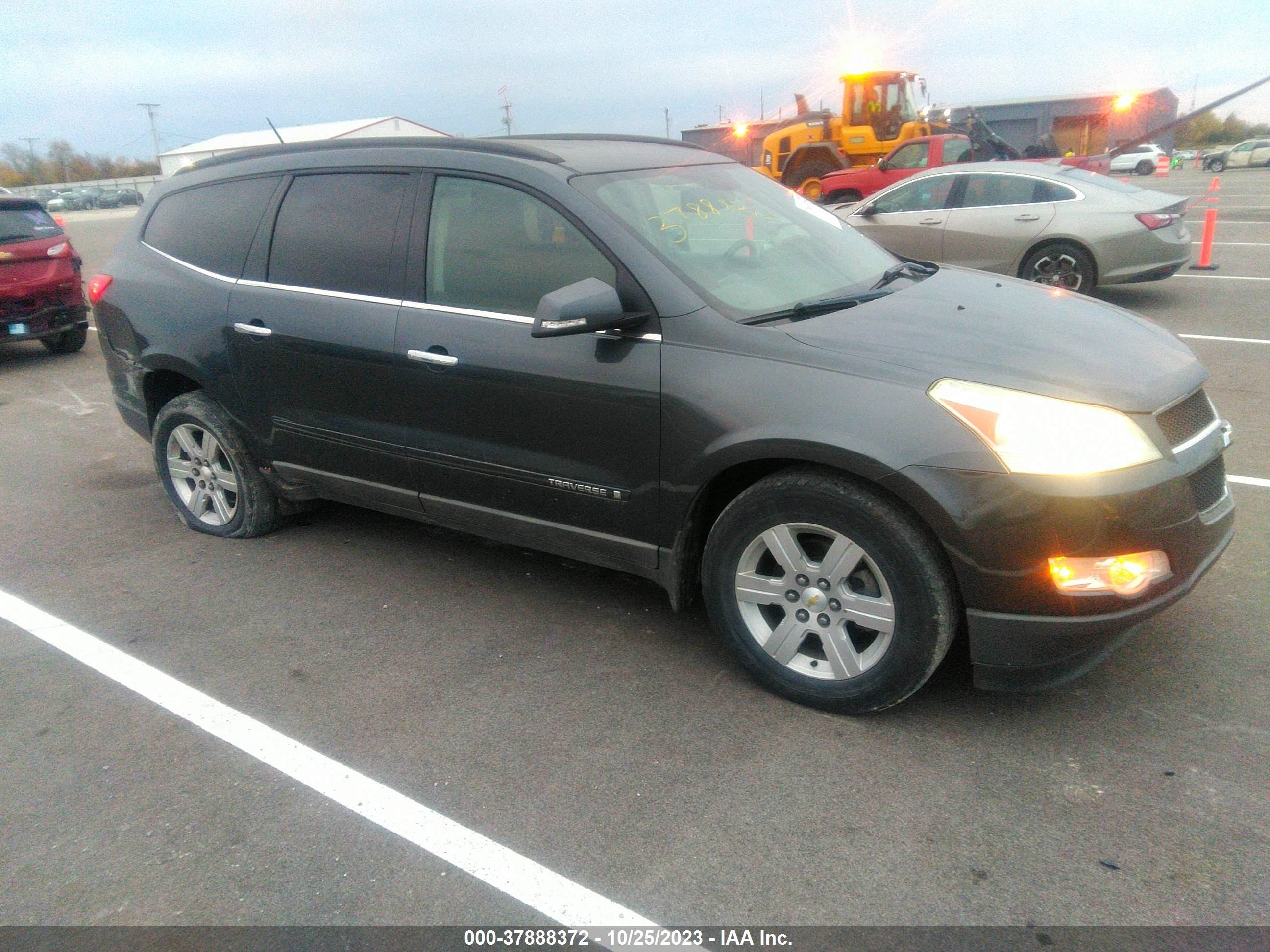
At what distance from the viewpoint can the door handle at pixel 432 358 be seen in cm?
363

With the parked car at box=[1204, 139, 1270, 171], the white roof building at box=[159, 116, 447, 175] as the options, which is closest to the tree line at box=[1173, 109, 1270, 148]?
the parked car at box=[1204, 139, 1270, 171]

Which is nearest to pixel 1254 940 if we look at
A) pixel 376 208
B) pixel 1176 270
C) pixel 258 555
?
pixel 376 208

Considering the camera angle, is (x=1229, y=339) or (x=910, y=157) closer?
(x=1229, y=339)

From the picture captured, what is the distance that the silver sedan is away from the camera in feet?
29.9

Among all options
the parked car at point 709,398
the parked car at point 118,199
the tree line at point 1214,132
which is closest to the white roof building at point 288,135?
the parked car at point 118,199

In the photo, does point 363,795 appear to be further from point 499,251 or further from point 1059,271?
point 1059,271

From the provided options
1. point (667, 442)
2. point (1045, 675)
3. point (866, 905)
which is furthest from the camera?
point (667, 442)

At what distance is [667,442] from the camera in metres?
3.21

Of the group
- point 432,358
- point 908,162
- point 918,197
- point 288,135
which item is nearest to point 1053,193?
point 918,197

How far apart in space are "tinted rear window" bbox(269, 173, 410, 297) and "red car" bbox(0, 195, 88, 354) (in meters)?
6.50

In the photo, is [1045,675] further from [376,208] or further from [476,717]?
[376,208]

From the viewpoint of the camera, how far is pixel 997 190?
986 cm

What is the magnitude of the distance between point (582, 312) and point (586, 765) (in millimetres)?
1437

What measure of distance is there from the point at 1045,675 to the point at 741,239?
194cm
